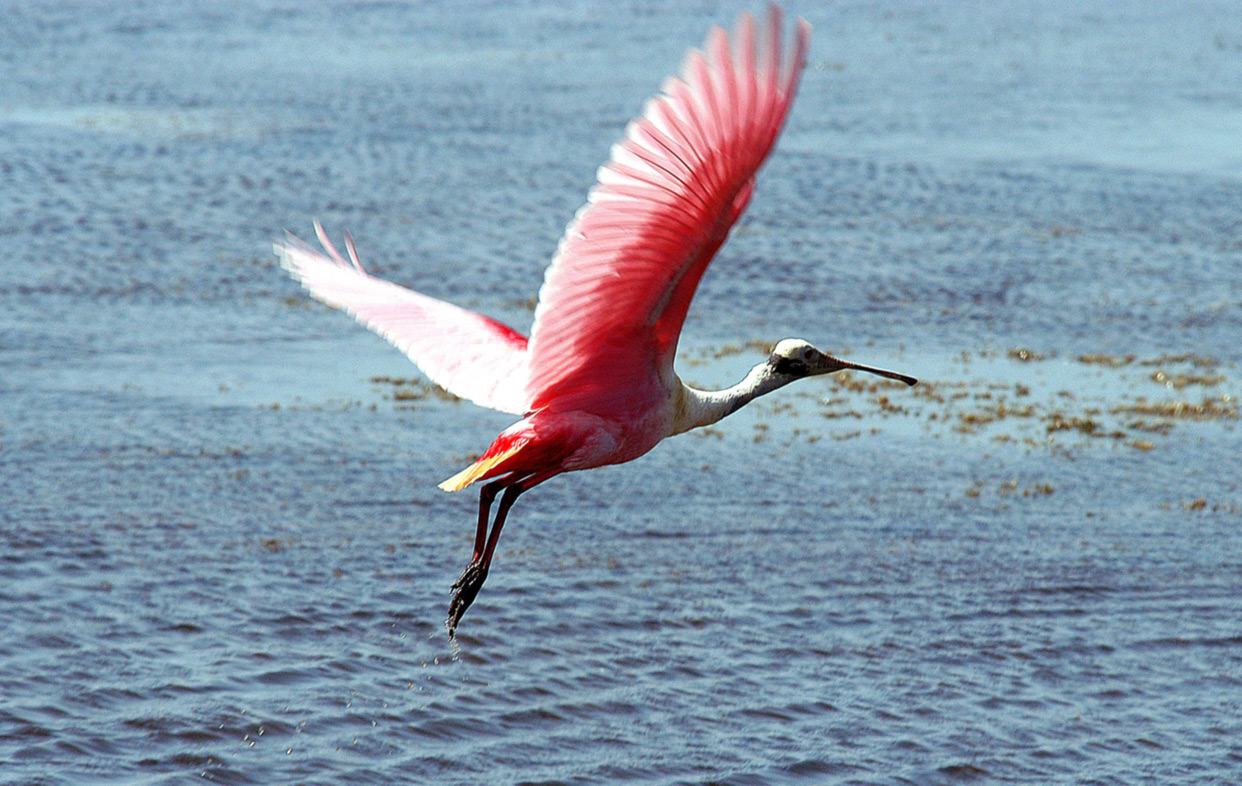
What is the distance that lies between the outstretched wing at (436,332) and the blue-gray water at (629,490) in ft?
4.97

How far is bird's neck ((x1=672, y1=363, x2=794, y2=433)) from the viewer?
550 centimetres

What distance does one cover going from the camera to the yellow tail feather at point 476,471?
16.4ft

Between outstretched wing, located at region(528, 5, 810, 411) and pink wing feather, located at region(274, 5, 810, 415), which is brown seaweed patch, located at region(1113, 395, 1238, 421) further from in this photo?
outstretched wing, located at region(528, 5, 810, 411)

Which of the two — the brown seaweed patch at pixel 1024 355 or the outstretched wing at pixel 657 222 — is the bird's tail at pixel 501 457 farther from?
the brown seaweed patch at pixel 1024 355

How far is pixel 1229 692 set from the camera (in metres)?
7.23

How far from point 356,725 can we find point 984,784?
2289mm

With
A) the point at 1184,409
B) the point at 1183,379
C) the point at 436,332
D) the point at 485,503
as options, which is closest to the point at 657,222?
the point at 485,503

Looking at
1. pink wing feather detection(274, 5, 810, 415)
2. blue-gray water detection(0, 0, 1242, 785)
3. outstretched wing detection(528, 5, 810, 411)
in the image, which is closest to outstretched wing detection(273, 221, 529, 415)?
pink wing feather detection(274, 5, 810, 415)

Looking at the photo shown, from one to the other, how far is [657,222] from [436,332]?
5.67 ft

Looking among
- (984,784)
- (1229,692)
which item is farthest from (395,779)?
(1229,692)

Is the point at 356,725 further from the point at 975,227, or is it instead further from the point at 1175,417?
the point at 975,227

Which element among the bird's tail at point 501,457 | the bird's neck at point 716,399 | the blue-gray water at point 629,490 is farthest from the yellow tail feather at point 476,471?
the blue-gray water at point 629,490

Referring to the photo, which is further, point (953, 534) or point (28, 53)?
point (28, 53)

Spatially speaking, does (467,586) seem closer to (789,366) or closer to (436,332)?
(436,332)
